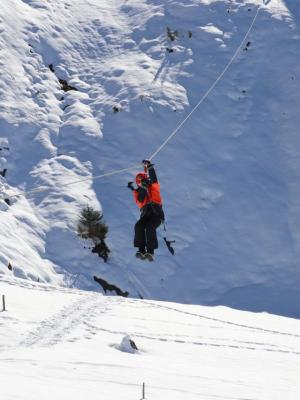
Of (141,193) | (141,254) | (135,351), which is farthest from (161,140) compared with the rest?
(135,351)

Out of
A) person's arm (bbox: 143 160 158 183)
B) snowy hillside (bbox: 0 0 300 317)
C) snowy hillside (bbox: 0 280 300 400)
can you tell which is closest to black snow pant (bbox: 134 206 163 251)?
person's arm (bbox: 143 160 158 183)

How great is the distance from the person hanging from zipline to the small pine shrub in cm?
589

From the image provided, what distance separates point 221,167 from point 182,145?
4.67ft

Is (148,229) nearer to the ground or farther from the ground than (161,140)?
farther from the ground

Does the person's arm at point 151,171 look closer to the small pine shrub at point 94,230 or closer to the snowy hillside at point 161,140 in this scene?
the snowy hillside at point 161,140

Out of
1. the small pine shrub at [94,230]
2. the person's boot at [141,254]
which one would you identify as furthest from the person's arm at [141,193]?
the small pine shrub at [94,230]

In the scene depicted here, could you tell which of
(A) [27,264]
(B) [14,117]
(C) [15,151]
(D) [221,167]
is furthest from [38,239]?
(D) [221,167]

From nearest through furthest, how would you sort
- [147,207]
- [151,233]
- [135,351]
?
[135,351] < [147,207] < [151,233]

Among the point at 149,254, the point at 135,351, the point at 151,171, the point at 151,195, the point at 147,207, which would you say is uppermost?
the point at 151,171

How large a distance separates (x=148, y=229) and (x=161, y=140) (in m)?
9.80

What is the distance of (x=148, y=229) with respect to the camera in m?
12.3

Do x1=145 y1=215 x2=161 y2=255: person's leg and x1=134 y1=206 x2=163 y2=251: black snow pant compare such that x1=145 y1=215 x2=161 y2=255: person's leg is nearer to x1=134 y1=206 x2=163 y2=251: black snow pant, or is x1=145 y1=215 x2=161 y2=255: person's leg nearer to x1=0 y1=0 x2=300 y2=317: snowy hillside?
x1=134 y1=206 x2=163 y2=251: black snow pant

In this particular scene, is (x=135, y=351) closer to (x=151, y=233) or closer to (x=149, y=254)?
(x=149, y=254)

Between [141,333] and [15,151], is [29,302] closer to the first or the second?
[141,333]
